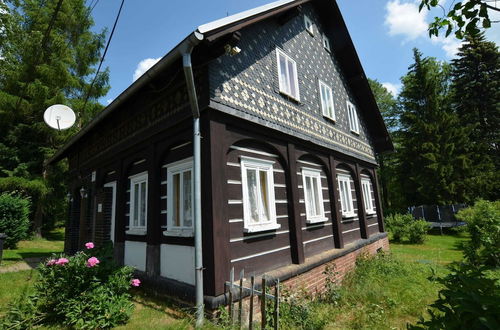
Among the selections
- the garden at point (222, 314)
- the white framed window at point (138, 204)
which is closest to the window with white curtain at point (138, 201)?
the white framed window at point (138, 204)

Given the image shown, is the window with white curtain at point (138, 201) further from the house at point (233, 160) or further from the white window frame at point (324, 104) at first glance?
the white window frame at point (324, 104)

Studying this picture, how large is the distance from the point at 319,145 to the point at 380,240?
23.4 ft

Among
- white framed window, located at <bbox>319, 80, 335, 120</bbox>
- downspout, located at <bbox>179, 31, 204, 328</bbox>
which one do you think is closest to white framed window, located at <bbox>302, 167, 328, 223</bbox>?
white framed window, located at <bbox>319, 80, 335, 120</bbox>

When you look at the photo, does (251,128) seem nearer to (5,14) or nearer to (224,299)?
(224,299)

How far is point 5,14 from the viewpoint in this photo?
9.98 meters

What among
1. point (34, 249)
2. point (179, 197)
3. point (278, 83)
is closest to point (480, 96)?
point (278, 83)

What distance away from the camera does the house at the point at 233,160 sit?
16.9 feet

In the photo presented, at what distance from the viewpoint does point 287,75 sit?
7.95 m

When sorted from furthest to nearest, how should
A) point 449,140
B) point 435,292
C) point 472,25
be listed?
point 449,140, point 435,292, point 472,25

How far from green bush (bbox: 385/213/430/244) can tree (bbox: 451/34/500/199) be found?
10.7m

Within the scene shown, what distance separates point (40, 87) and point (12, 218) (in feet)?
27.3

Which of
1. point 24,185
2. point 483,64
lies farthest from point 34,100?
point 483,64

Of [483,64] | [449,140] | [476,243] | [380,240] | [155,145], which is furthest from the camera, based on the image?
[483,64]

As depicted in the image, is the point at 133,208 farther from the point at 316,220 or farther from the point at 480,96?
the point at 480,96
